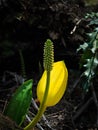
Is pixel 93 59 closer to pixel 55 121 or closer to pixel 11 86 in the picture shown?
pixel 55 121

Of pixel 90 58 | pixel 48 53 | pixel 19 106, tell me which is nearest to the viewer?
pixel 48 53

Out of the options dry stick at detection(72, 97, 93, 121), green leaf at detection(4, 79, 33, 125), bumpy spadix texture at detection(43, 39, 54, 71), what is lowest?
dry stick at detection(72, 97, 93, 121)

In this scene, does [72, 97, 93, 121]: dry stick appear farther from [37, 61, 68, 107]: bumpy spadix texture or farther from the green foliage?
[37, 61, 68, 107]: bumpy spadix texture

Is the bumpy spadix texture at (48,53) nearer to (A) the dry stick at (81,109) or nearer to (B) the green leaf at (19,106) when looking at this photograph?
(B) the green leaf at (19,106)

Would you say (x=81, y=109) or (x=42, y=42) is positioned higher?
(x=42, y=42)

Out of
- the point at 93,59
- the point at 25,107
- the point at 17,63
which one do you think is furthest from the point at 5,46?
the point at 25,107

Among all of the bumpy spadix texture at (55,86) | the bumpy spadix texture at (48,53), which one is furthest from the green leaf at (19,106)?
the bumpy spadix texture at (48,53)

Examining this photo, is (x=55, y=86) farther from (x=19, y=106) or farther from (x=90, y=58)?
(x=90, y=58)

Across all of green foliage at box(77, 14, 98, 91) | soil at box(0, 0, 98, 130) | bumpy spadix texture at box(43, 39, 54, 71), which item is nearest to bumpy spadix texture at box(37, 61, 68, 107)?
bumpy spadix texture at box(43, 39, 54, 71)

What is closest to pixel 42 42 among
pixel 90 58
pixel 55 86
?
pixel 90 58
